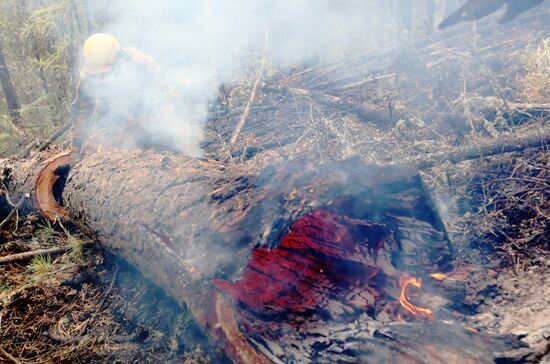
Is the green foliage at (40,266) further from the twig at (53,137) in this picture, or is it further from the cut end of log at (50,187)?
the twig at (53,137)

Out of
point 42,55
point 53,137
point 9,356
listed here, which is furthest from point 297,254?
point 42,55

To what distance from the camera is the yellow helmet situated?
15.3 ft

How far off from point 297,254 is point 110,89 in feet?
12.7

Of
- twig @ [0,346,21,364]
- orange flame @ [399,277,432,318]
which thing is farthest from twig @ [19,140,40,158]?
orange flame @ [399,277,432,318]

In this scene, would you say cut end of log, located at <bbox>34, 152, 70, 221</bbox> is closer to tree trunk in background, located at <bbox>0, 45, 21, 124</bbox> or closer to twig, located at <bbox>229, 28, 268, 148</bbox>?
twig, located at <bbox>229, 28, 268, 148</bbox>

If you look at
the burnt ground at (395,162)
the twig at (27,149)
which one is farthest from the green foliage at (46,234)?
the twig at (27,149)

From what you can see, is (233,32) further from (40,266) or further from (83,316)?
(83,316)

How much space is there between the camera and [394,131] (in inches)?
194

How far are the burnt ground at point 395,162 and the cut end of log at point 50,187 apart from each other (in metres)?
0.24

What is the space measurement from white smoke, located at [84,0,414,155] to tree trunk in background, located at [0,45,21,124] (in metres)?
2.44

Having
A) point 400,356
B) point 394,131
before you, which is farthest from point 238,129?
point 400,356

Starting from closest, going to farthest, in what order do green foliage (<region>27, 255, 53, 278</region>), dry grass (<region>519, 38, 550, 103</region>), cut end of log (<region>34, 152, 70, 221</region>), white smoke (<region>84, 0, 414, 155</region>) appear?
green foliage (<region>27, 255, 53, 278</region>), cut end of log (<region>34, 152, 70, 221</region>), dry grass (<region>519, 38, 550, 103</region>), white smoke (<region>84, 0, 414, 155</region>)

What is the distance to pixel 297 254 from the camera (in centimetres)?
227

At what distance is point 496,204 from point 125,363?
139 inches
